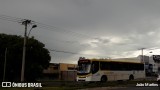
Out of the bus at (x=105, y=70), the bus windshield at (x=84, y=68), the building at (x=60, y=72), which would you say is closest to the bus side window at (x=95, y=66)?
the bus at (x=105, y=70)

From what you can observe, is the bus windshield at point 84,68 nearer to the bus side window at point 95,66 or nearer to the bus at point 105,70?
the bus at point 105,70

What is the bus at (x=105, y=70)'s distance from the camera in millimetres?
43562

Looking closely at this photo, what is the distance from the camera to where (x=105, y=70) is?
1796 inches

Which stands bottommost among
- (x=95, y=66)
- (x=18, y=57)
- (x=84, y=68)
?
(x=84, y=68)

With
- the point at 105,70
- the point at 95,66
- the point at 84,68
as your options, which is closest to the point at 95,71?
the point at 95,66

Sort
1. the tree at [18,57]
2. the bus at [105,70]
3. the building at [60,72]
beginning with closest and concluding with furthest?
the bus at [105,70], the tree at [18,57], the building at [60,72]

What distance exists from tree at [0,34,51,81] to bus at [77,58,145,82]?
2059 cm

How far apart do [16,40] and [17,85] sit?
29.2 meters

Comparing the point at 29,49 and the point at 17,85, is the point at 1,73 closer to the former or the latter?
the point at 29,49

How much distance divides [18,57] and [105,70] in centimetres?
2271

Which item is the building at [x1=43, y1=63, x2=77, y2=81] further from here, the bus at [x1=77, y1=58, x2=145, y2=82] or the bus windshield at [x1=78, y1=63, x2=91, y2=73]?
the bus windshield at [x1=78, y1=63, x2=91, y2=73]

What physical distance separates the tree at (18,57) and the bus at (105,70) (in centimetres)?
2059

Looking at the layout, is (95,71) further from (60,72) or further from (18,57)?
(60,72)

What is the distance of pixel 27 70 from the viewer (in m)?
61.3
